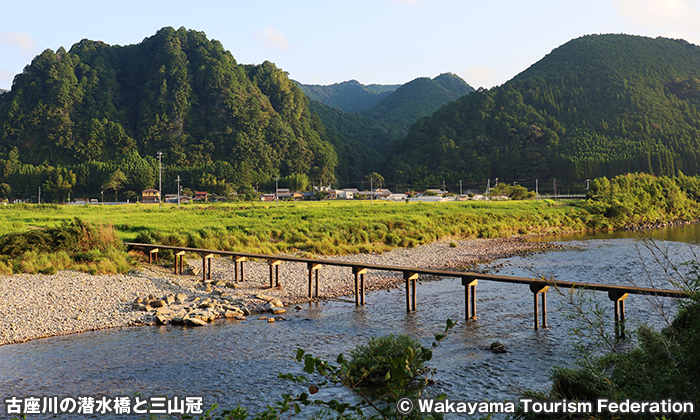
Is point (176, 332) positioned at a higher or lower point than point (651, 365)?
lower

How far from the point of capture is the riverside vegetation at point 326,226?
21.1 m

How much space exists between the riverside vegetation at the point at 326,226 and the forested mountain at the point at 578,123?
3103 cm

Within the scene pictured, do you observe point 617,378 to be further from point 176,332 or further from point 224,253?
point 224,253

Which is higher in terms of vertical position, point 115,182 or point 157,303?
point 115,182

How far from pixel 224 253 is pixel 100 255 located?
17.7 ft

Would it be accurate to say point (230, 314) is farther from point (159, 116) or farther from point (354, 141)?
point (354, 141)

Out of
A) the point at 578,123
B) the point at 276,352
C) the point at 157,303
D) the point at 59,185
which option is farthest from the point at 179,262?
the point at 578,123

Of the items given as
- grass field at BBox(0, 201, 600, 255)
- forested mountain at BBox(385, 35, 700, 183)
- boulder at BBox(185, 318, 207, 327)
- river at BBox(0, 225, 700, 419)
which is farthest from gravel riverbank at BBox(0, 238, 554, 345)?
forested mountain at BBox(385, 35, 700, 183)

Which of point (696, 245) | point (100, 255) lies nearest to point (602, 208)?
point (696, 245)

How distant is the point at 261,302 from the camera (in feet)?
55.0

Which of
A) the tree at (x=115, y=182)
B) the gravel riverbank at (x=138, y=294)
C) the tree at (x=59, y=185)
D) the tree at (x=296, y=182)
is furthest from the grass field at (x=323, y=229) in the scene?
the tree at (x=59, y=185)

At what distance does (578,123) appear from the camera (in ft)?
392

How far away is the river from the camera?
9242mm

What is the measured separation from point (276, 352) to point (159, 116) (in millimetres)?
129457
